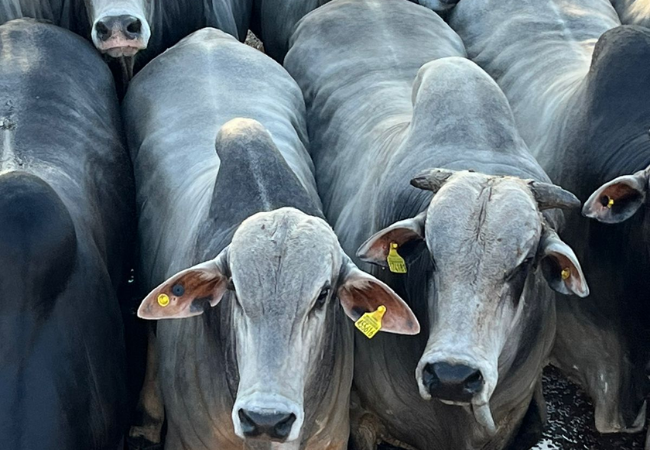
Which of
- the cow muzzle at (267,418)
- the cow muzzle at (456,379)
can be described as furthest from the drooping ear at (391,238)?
the cow muzzle at (267,418)

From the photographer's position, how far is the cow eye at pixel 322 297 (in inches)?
157

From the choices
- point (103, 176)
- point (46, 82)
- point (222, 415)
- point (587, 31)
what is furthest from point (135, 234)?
point (587, 31)

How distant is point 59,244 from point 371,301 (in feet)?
4.03

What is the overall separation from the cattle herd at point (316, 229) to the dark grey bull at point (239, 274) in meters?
0.01

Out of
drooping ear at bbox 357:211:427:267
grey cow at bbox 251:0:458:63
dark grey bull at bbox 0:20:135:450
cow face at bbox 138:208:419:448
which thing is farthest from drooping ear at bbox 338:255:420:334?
grey cow at bbox 251:0:458:63

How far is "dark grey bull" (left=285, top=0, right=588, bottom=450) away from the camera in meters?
4.18

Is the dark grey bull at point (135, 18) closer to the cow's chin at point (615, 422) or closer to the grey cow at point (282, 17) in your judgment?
the grey cow at point (282, 17)

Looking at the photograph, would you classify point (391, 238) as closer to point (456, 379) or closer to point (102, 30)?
point (456, 379)

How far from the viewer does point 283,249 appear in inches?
156

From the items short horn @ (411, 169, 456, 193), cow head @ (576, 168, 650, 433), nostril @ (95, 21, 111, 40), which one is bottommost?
cow head @ (576, 168, 650, 433)

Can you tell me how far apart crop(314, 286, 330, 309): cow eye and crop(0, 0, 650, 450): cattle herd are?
0.12 feet

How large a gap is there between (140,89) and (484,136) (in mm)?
1954

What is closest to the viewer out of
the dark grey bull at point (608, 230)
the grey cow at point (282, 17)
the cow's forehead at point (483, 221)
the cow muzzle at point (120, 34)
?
the cow's forehead at point (483, 221)

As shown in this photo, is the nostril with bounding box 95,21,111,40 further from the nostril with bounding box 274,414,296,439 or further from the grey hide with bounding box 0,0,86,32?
the nostril with bounding box 274,414,296,439
